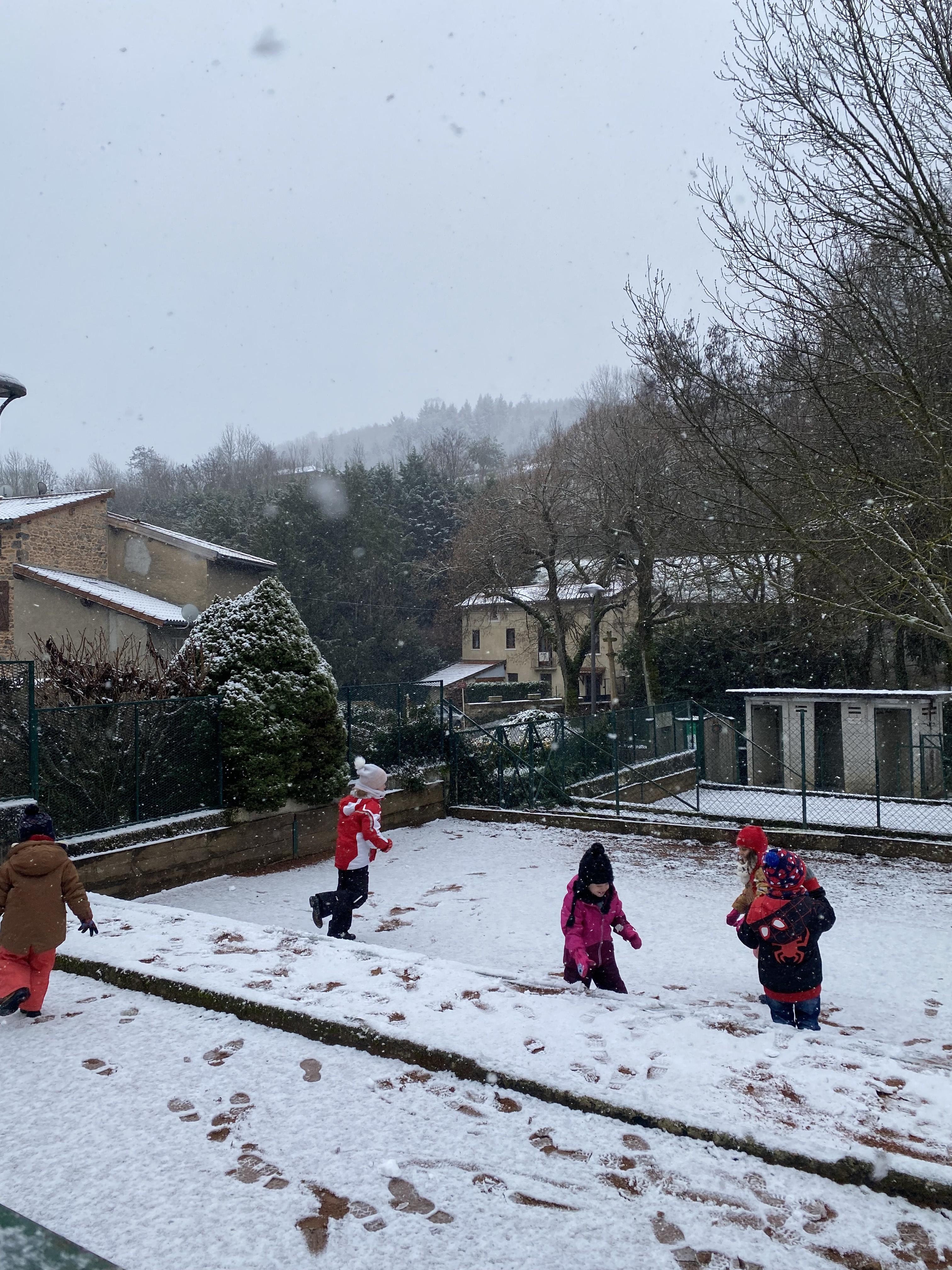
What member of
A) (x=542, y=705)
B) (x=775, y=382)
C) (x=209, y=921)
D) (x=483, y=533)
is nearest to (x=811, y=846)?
(x=775, y=382)

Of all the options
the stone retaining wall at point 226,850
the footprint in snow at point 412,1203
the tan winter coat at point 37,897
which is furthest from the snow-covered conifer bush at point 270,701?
the footprint in snow at point 412,1203

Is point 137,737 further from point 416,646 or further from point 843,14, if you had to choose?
point 416,646

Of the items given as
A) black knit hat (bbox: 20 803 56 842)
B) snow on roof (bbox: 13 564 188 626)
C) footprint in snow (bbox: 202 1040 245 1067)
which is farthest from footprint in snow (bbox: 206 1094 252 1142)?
snow on roof (bbox: 13 564 188 626)

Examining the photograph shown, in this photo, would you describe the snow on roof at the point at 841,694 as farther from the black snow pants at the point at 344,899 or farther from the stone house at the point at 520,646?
the stone house at the point at 520,646

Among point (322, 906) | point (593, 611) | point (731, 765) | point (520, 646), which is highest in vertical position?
point (593, 611)

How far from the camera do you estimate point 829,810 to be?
46.9 feet

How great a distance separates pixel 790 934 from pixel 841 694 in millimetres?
13944

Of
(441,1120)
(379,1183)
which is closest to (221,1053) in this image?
(441,1120)

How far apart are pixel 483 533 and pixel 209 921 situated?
82.3 feet

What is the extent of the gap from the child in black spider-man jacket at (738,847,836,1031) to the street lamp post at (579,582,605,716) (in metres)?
22.1

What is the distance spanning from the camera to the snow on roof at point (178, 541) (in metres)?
30.4

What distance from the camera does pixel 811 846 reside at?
1212cm

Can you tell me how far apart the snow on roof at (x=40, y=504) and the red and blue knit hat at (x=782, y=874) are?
27.5 m

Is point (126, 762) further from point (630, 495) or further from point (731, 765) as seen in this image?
point (630, 495)
